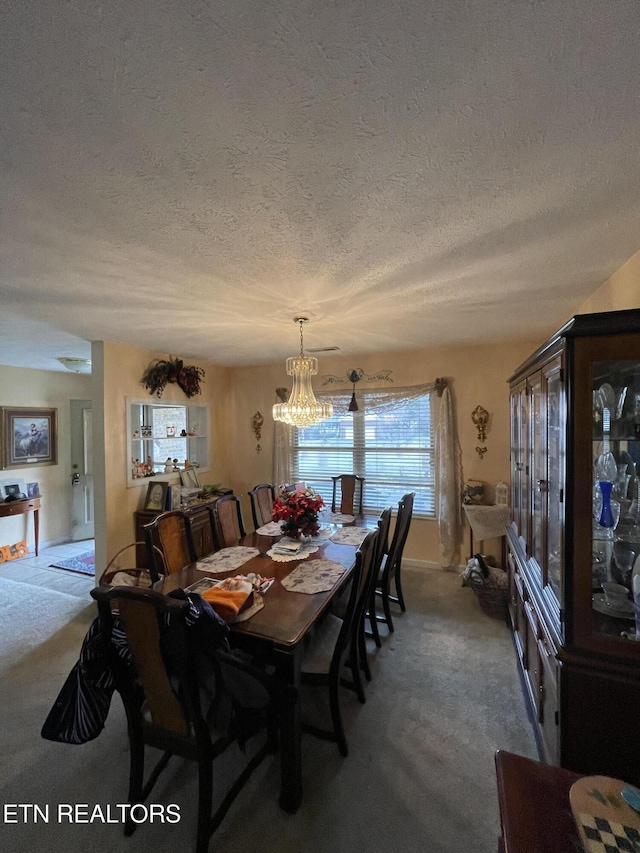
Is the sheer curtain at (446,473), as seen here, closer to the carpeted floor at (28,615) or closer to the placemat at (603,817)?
the placemat at (603,817)

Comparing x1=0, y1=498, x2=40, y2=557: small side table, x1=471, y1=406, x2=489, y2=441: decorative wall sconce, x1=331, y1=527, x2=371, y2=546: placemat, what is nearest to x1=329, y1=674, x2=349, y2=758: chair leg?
x1=331, y1=527, x2=371, y2=546: placemat

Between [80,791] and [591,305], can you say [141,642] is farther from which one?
[591,305]

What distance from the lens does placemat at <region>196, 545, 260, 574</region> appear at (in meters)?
2.35

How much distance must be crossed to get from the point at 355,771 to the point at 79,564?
13.7 feet

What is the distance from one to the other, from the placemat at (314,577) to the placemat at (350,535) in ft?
1.40

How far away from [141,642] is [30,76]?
1695 millimetres

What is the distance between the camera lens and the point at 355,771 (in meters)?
1.74

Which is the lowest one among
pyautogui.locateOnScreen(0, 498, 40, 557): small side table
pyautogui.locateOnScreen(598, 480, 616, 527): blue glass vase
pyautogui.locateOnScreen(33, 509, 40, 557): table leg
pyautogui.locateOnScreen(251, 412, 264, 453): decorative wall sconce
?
pyautogui.locateOnScreen(33, 509, 40, 557): table leg

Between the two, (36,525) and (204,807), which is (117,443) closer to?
(36,525)

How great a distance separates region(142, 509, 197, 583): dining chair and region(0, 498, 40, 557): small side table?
3.29 meters

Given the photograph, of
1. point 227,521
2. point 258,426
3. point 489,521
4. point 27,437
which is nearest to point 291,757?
point 227,521

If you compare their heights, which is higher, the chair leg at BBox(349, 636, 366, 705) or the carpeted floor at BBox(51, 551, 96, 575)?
the chair leg at BBox(349, 636, 366, 705)

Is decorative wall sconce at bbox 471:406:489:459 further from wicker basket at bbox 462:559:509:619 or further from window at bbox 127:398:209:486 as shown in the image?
window at bbox 127:398:209:486

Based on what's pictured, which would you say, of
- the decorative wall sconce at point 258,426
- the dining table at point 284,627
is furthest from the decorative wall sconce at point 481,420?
the decorative wall sconce at point 258,426
